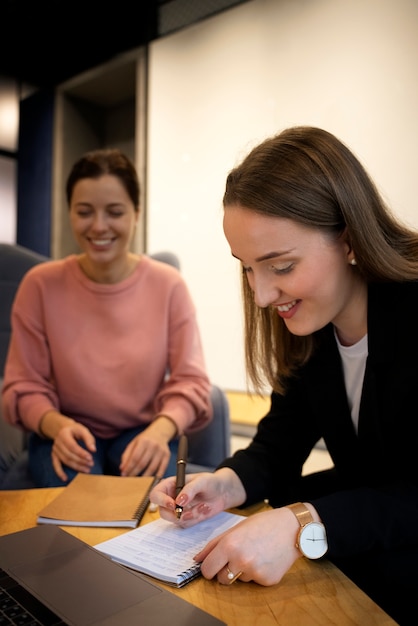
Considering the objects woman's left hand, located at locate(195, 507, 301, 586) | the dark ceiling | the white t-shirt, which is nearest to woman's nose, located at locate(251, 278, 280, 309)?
the white t-shirt

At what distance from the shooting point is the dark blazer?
0.80 meters

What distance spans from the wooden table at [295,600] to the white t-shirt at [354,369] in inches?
13.6

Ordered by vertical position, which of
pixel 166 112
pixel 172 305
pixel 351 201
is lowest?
pixel 172 305

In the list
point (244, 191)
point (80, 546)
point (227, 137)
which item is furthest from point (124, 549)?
point (227, 137)

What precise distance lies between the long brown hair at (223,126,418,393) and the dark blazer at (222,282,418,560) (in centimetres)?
8

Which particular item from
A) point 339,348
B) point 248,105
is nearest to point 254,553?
point 339,348

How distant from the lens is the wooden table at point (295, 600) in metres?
0.62

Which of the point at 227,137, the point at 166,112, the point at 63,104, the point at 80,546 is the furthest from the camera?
the point at 63,104

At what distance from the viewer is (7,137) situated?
142 inches

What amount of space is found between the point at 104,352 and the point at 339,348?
78 cm

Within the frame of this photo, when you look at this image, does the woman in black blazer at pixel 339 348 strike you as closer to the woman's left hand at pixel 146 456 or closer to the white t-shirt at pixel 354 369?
the white t-shirt at pixel 354 369

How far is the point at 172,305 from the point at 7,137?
2507mm

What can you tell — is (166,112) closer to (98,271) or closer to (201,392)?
(98,271)

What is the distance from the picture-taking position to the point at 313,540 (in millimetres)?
745
